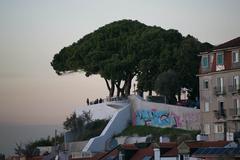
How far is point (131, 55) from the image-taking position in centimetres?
11938

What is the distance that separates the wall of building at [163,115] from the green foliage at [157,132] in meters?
0.62

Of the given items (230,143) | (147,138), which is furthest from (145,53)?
(230,143)

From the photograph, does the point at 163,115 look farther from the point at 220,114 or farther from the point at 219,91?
the point at 220,114

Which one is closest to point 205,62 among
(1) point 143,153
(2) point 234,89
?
(2) point 234,89

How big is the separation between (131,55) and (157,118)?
1494 centimetres

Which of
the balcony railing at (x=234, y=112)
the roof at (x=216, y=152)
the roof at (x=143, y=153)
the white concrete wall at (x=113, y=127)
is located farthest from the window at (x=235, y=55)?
the roof at (x=216, y=152)

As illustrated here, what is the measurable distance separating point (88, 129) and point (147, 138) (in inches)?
620

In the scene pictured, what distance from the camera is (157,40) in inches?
4628

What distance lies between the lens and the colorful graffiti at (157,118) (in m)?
104

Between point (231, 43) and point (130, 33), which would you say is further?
point (130, 33)

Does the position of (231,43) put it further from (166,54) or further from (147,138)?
(166,54)

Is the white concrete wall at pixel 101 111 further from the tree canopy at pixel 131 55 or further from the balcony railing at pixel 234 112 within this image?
the balcony railing at pixel 234 112

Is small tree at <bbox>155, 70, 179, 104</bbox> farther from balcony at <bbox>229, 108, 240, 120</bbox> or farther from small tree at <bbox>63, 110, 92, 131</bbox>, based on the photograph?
balcony at <bbox>229, 108, 240, 120</bbox>

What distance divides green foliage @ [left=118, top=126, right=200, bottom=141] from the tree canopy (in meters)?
6.87
